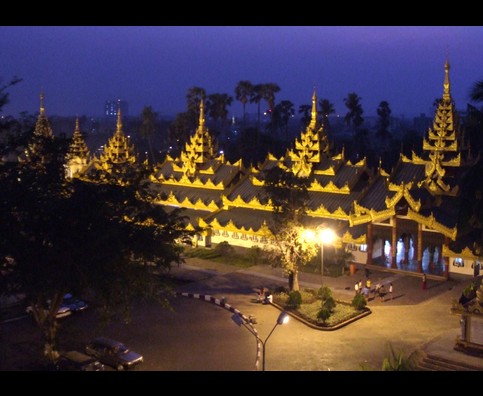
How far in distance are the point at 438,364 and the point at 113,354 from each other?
37.6 ft

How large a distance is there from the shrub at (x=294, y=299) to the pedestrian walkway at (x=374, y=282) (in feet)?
8.66

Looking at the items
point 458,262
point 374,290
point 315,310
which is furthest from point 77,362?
point 458,262

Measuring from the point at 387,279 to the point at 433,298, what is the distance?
402cm

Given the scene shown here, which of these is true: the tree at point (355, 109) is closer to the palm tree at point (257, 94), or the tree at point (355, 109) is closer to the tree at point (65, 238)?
the palm tree at point (257, 94)

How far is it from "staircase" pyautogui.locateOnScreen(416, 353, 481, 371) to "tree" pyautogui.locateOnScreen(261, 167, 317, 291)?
9.39 metres

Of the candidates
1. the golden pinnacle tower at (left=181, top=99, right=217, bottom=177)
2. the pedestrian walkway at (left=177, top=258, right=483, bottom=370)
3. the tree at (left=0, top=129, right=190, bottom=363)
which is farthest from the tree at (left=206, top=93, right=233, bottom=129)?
the tree at (left=0, top=129, right=190, bottom=363)

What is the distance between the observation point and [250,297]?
29.9 meters

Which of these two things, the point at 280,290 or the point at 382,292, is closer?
the point at 382,292

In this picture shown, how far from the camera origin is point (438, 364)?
2077 centimetres

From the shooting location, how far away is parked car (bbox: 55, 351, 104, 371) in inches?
762

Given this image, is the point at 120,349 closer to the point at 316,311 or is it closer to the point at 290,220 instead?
the point at 316,311

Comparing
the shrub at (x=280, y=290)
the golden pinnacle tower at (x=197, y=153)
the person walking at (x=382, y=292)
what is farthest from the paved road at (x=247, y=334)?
the golden pinnacle tower at (x=197, y=153)

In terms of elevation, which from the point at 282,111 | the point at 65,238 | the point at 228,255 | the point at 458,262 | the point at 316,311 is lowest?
the point at 316,311

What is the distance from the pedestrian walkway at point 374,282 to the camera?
2867 centimetres
